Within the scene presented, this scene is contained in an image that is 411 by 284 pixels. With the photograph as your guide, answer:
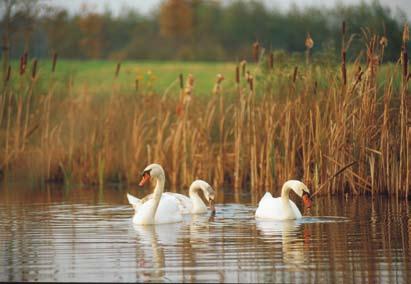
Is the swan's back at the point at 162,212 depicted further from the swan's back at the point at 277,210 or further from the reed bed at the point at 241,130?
the reed bed at the point at 241,130

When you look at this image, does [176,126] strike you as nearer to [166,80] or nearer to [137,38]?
[166,80]

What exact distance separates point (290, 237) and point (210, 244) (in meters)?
1.22

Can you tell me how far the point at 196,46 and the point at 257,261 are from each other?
2303 inches

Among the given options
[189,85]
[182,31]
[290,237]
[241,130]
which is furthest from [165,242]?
[182,31]

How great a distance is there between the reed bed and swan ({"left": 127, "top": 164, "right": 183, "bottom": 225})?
8.38 ft

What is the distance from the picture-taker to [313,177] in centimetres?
1739

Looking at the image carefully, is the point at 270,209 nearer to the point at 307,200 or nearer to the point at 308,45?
the point at 307,200

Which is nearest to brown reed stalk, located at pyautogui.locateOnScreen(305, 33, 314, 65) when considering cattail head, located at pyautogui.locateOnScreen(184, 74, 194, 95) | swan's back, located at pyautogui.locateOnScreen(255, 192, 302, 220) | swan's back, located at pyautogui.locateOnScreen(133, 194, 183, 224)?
cattail head, located at pyautogui.locateOnScreen(184, 74, 194, 95)

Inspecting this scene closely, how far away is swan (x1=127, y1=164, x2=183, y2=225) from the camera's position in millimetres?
14539

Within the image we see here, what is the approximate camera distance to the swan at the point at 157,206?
14.5m

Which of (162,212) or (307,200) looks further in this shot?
(162,212)

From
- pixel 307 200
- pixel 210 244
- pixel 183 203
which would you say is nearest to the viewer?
pixel 210 244

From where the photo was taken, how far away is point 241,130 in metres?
18.8

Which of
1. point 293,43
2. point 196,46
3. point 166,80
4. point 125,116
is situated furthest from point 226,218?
point 196,46
